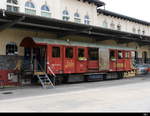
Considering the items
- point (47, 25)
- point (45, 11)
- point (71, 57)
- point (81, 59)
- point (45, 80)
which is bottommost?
point (45, 80)

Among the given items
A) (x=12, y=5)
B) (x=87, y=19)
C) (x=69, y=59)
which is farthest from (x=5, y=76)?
(x=87, y=19)

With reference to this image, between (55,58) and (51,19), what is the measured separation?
2902 mm

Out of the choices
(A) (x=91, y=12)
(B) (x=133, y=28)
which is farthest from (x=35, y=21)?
(B) (x=133, y=28)

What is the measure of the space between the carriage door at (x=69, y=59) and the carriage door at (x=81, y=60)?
0.46 meters

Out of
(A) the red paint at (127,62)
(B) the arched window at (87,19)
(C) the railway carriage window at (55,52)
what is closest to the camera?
(C) the railway carriage window at (55,52)

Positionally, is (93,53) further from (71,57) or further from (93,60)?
(71,57)

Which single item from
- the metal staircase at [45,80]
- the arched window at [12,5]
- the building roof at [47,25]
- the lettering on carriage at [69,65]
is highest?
the arched window at [12,5]

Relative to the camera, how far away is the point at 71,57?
57.1ft

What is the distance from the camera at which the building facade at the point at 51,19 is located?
52.2 ft

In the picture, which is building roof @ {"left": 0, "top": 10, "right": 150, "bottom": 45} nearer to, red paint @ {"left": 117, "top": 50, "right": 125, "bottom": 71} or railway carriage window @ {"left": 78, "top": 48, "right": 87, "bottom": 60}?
railway carriage window @ {"left": 78, "top": 48, "right": 87, "bottom": 60}

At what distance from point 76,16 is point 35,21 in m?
7.79

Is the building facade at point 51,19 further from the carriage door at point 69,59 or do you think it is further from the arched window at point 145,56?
the carriage door at point 69,59

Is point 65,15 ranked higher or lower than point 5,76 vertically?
higher

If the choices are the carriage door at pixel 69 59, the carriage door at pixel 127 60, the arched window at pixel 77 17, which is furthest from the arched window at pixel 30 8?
the carriage door at pixel 127 60
